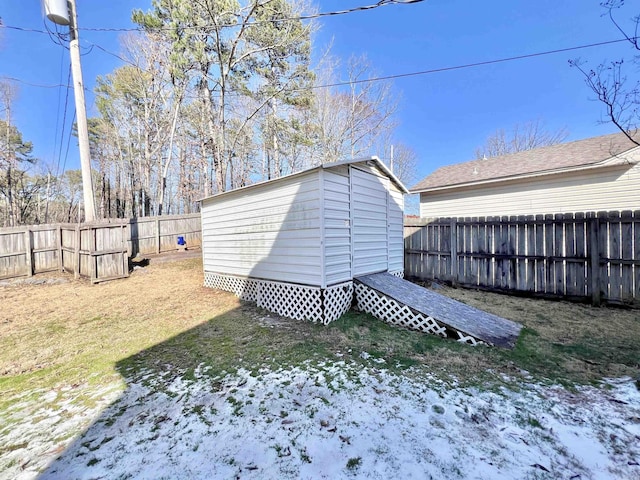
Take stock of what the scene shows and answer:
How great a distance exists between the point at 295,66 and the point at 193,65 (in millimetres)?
4583

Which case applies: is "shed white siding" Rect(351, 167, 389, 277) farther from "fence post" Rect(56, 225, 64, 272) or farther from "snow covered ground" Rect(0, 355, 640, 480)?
"fence post" Rect(56, 225, 64, 272)

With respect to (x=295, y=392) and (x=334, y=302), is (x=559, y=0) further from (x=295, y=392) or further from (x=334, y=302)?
(x=295, y=392)

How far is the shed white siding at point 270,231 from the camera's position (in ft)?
15.6

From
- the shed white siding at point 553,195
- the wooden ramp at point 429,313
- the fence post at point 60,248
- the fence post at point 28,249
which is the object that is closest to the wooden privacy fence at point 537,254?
the wooden ramp at point 429,313

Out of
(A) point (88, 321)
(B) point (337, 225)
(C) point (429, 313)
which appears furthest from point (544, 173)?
(A) point (88, 321)

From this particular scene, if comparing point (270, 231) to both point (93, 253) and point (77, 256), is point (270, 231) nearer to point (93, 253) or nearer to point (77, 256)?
point (93, 253)

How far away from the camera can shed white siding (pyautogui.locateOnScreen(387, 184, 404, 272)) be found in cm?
671

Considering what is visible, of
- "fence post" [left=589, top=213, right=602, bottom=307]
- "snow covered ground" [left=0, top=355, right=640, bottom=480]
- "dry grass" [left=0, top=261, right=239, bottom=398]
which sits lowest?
"snow covered ground" [left=0, top=355, right=640, bottom=480]

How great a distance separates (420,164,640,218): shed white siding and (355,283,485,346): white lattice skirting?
25.6 feet

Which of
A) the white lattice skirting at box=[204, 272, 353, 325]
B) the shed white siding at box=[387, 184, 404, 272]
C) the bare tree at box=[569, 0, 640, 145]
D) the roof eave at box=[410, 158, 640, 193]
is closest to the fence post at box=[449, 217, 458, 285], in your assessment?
the shed white siding at box=[387, 184, 404, 272]

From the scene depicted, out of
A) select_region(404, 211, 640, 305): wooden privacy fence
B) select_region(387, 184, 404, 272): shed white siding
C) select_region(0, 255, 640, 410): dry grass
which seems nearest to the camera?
select_region(0, 255, 640, 410): dry grass

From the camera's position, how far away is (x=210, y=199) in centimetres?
697

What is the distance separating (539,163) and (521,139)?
15.4m

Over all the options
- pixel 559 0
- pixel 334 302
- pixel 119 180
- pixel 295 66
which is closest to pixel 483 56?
pixel 559 0
